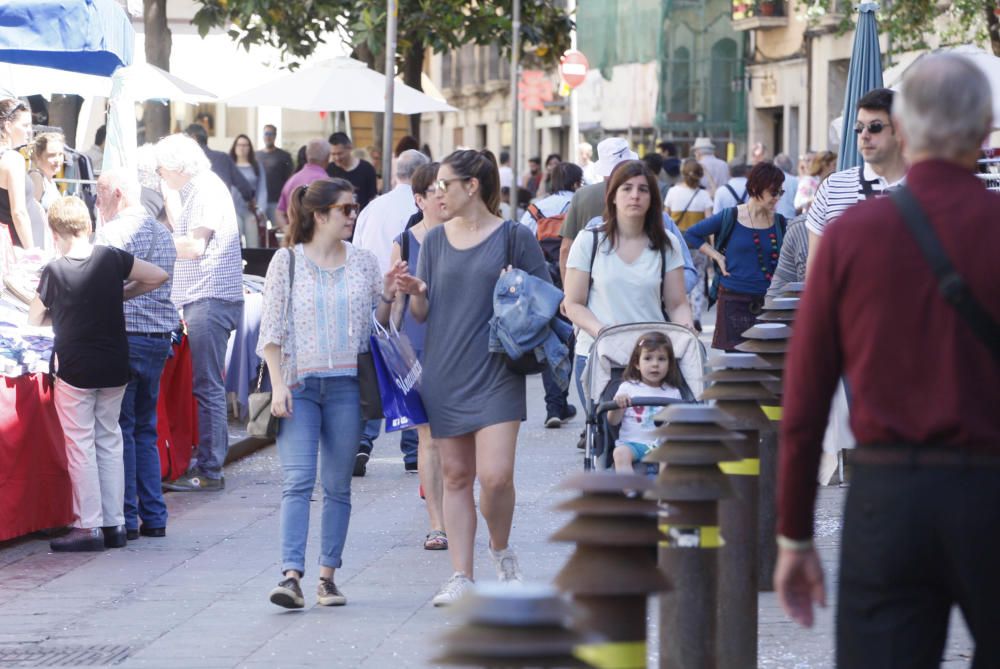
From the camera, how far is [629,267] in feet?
28.4

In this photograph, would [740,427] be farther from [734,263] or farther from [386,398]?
[734,263]

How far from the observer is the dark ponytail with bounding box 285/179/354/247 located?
319 inches

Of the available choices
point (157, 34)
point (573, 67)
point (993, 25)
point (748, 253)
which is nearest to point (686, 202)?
point (993, 25)

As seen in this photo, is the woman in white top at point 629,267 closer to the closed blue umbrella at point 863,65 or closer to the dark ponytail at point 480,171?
the dark ponytail at point 480,171

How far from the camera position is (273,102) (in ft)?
67.4

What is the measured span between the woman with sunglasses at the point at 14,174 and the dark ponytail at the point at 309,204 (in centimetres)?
326

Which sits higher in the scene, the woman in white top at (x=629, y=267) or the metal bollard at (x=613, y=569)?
the woman in white top at (x=629, y=267)

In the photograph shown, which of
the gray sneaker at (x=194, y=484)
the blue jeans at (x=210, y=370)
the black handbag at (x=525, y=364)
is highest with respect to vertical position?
the black handbag at (x=525, y=364)

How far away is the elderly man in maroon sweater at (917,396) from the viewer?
386 centimetres

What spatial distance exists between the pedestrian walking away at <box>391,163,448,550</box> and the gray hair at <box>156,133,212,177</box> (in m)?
1.54

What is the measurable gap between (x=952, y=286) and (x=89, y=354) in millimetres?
6196

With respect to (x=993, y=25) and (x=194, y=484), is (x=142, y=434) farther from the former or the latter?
(x=993, y=25)

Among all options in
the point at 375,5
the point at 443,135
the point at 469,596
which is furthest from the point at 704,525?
the point at 443,135

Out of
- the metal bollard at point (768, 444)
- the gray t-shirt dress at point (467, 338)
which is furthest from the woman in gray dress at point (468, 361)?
the metal bollard at point (768, 444)
